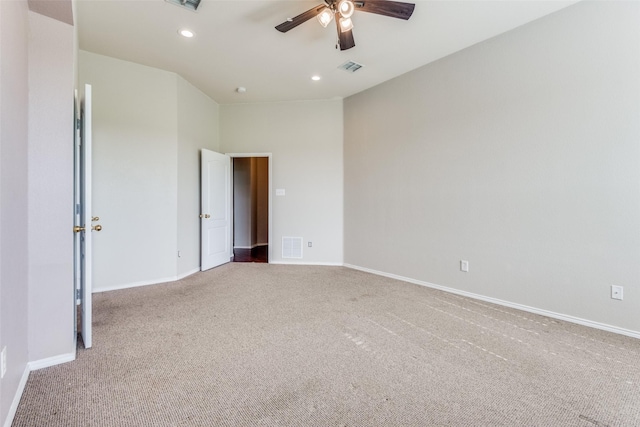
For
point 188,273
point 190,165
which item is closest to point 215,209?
point 190,165

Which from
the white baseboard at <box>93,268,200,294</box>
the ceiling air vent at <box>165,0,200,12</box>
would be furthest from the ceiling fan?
the white baseboard at <box>93,268,200,294</box>

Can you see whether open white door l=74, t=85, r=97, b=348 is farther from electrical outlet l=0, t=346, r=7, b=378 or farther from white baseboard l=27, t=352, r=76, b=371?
electrical outlet l=0, t=346, r=7, b=378

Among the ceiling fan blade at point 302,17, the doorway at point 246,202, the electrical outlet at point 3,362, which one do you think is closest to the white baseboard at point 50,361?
the electrical outlet at point 3,362

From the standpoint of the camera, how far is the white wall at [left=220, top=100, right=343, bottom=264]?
5.18 metres

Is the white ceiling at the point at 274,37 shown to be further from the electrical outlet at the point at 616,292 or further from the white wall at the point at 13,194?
the electrical outlet at the point at 616,292

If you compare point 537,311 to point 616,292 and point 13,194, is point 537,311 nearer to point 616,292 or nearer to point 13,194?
point 616,292

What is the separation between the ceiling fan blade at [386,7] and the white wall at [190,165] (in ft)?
9.74

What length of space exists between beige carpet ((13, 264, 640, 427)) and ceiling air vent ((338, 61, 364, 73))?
303cm

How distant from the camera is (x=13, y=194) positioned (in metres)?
1.60

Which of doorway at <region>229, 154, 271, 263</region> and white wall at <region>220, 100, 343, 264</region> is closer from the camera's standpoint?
white wall at <region>220, 100, 343, 264</region>

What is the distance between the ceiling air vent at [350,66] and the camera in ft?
12.5

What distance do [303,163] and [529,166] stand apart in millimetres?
3339

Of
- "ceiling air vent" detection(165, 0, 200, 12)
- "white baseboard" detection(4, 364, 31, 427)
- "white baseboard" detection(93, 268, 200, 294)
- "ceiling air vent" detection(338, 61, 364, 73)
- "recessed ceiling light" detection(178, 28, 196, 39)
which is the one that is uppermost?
"ceiling air vent" detection(338, 61, 364, 73)

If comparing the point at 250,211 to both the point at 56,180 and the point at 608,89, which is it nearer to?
the point at 56,180
